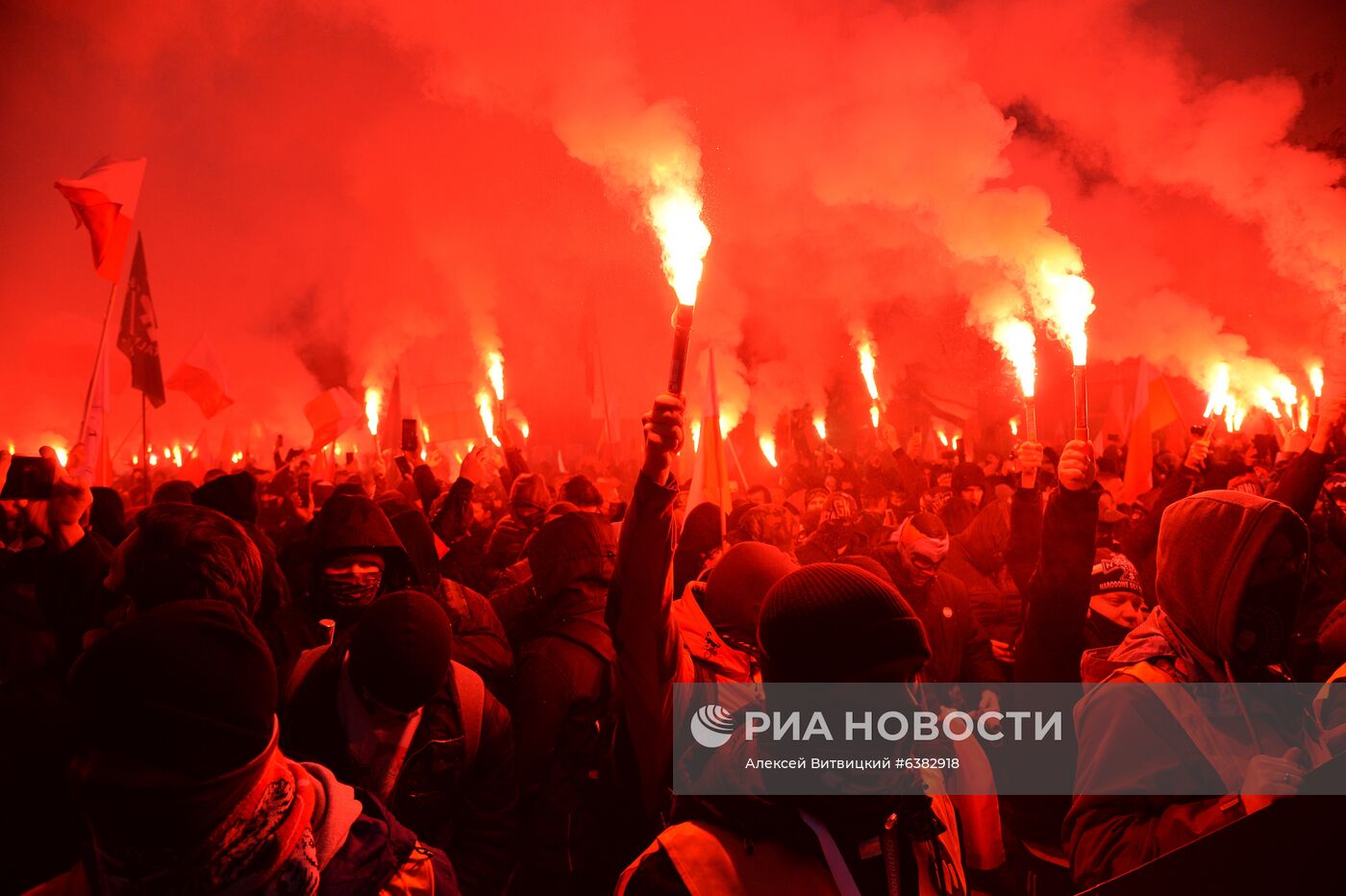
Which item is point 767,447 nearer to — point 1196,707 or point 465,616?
point 465,616

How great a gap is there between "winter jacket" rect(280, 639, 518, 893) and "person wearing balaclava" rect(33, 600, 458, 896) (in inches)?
31.9

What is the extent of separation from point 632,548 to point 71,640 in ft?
11.9

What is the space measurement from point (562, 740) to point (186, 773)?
1847mm

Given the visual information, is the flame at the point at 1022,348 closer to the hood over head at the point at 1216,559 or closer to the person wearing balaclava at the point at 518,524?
the hood over head at the point at 1216,559

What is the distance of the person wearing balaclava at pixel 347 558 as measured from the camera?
342 cm

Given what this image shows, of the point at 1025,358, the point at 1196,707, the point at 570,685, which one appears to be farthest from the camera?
the point at 1025,358

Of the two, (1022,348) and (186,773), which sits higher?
(1022,348)

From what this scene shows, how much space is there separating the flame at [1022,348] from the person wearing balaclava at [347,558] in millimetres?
3387

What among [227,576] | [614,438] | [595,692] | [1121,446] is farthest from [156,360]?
[1121,446]

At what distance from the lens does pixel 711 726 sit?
1.97 m

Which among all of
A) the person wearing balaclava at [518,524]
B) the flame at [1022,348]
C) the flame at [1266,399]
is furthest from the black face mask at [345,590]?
the flame at [1266,399]

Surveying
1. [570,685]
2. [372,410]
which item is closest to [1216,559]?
[570,685]

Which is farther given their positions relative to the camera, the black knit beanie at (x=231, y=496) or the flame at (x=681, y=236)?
the black knit beanie at (x=231, y=496)

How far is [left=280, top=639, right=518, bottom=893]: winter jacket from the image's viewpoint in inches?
95.3
